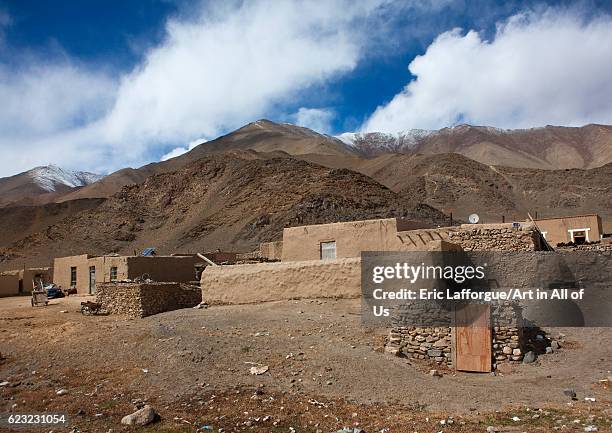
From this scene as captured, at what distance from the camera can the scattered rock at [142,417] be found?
24.8ft

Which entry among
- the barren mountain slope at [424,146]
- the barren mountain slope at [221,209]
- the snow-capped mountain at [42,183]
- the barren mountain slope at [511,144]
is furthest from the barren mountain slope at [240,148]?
the barren mountain slope at [221,209]

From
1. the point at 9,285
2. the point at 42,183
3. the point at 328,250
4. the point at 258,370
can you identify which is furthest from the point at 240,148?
the point at 258,370

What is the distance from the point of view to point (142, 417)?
7609 millimetres

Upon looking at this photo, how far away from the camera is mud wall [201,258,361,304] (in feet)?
48.2

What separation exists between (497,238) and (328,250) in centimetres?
621

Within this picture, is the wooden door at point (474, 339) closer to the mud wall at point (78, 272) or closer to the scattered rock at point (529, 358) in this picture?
the scattered rock at point (529, 358)

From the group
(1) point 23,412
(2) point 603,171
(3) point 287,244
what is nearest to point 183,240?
(3) point 287,244

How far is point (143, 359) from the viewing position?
11102 mm

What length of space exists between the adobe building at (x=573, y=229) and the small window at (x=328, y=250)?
12312 mm

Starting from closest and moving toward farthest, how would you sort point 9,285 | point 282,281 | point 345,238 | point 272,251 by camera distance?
point 282,281
point 345,238
point 272,251
point 9,285

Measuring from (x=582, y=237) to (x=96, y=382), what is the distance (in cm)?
2311

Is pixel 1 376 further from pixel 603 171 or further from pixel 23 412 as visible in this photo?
pixel 603 171

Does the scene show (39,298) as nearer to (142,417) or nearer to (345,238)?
(345,238)

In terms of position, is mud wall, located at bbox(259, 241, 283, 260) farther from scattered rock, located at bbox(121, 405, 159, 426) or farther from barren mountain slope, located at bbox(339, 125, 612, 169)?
barren mountain slope, located at bbox(339, 125, 612, 169)
